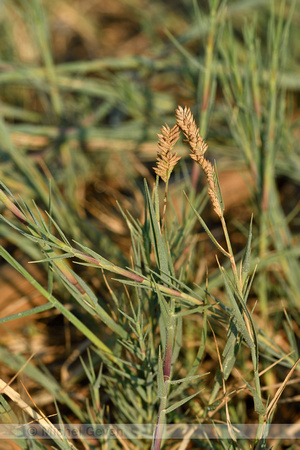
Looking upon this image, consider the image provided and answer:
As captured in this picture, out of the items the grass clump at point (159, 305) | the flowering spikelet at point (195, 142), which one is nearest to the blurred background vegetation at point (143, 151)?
the grass clump at point (159, 305)

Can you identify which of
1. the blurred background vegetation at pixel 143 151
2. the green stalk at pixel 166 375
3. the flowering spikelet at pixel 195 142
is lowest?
the green stalk at pixel 166 375

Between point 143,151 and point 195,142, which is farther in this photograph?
point 143,151

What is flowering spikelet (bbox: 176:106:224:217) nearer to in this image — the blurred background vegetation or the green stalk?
the green stalk

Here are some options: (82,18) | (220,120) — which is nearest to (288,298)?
(220,120)

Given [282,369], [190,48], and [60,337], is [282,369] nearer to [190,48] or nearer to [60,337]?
[60,337]

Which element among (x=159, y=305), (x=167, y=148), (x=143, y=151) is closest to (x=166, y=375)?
(x=159, y=305)

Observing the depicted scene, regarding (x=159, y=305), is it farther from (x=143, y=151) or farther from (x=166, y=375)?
(x=143, y=151)

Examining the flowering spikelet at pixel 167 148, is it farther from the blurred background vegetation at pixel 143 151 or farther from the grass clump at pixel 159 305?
the blurred background vegetation at pixel 143 151
